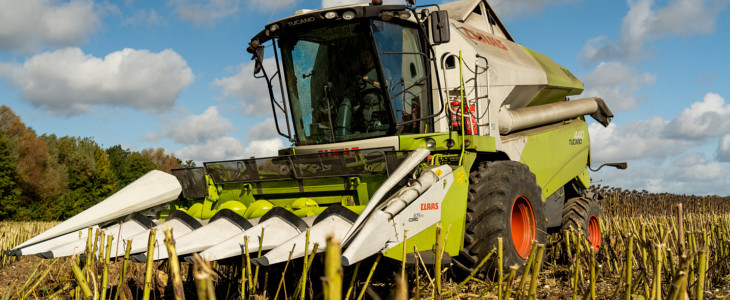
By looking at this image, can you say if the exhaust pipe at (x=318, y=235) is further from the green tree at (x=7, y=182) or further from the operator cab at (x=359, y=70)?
the green tree at (x=7, y=182)

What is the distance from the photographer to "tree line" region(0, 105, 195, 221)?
33.7 metres

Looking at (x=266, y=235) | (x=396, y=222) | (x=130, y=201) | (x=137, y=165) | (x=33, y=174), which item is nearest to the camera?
(x=266, y=235)

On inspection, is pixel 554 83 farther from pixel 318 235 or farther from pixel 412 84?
pixel 318 235

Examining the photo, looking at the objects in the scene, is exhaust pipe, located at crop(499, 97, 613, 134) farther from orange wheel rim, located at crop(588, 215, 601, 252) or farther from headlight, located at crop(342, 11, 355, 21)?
headlight, located at crop(342, 11, 355, 21)

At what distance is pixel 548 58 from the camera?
836 centimetres

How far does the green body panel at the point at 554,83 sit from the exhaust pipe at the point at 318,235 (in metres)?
3.95

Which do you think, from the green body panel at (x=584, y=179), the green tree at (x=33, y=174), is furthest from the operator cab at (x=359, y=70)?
the green tree at (x=33, y=174)

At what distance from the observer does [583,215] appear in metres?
7.20

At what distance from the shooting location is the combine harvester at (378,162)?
3592 millimetres

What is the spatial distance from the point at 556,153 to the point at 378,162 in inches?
135

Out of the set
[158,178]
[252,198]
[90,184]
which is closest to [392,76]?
[252,198]

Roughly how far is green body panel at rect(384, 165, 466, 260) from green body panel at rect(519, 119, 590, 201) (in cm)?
191

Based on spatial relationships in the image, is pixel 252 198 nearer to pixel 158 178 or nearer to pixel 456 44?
pixel 158 178

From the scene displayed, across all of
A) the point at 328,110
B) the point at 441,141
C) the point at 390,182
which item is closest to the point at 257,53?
the point at 328,110
